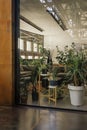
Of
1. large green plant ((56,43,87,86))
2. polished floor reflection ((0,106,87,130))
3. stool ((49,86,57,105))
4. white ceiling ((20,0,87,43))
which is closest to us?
polished floor reflection ((0,106,87,130))

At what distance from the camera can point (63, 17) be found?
18.2ft

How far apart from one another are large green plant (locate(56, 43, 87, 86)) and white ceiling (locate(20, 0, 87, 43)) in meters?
0.39

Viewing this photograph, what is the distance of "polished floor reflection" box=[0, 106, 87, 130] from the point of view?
429 cm

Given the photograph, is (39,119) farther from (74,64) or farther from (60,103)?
(74,64)

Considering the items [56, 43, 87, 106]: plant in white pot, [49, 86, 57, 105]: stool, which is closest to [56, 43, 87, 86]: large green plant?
[56, 43, 87, 106]: plant in white pot

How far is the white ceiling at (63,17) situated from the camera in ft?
Result: 17.8

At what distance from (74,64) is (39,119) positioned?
174 centimetres

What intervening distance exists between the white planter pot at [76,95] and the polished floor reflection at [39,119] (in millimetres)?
461

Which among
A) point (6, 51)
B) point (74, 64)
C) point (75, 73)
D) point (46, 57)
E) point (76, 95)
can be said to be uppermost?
point (6, 51)

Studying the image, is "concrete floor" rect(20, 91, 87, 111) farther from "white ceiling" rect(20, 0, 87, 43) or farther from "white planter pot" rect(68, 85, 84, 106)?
"white ceiling" rect(20, 0, 87, 43)

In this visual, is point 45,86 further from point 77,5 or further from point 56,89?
point 77,5

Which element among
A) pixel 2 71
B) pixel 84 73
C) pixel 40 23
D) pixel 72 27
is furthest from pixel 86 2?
pixel 2 71

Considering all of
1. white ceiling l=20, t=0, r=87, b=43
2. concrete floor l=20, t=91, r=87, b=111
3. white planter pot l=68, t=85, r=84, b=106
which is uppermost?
white ceiling l=20, t=0, r=87, b=43

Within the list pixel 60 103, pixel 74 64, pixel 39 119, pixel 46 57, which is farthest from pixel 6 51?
pixel 39 119
